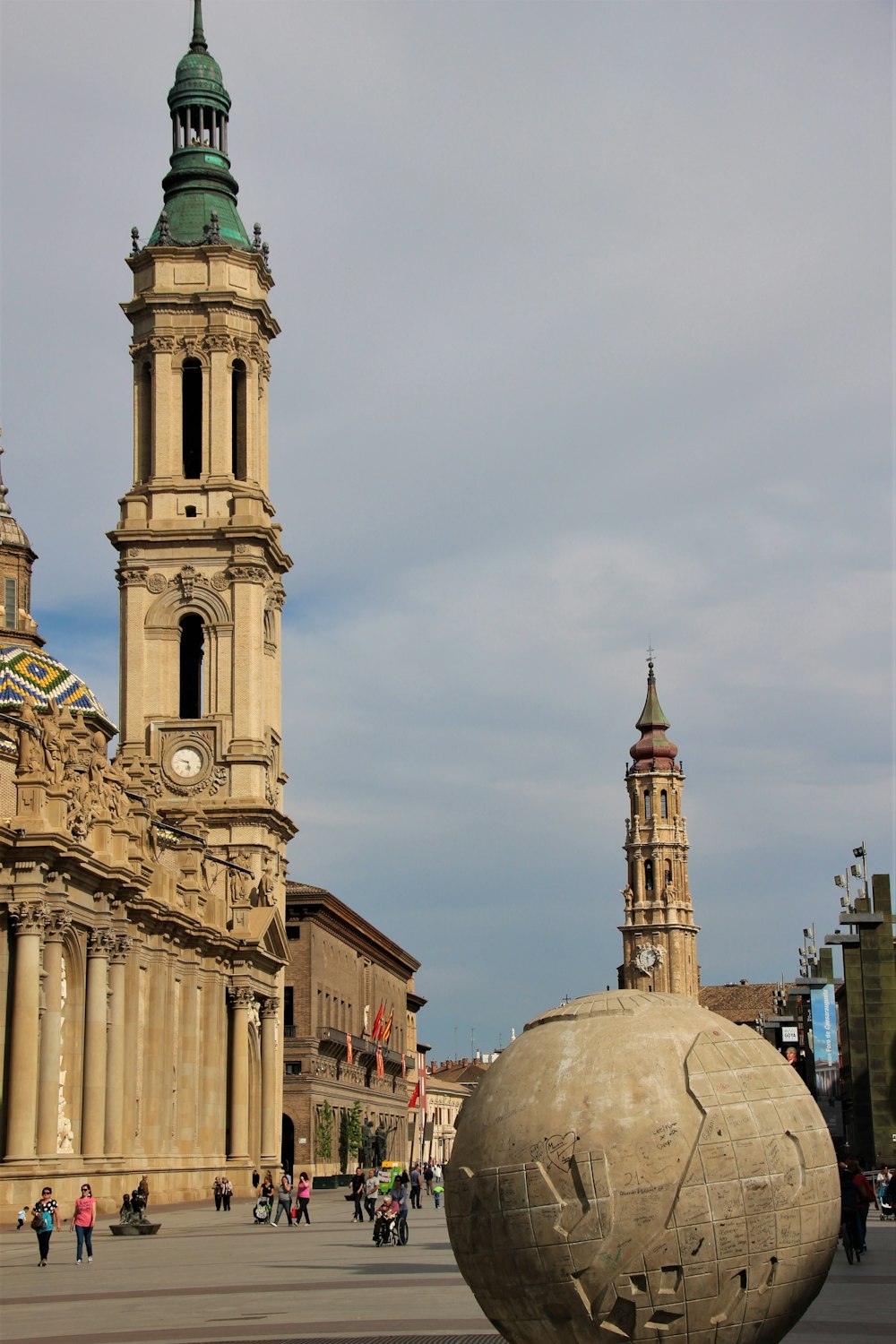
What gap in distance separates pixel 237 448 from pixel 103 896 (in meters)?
33.6

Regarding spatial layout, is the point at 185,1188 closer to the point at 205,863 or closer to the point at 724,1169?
the point at 205,863

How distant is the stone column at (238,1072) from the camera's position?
72625 mm

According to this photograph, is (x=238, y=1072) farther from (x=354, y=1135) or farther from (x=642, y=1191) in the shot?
(x=642, y=1191)

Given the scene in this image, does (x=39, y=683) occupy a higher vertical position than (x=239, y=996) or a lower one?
higher

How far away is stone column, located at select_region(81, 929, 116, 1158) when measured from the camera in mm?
51156

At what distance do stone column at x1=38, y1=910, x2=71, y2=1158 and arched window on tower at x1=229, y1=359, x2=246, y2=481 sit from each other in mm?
36119

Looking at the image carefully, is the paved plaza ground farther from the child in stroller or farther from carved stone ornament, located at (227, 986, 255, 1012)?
carved stone ornament, located at (227, 986, 255, 1012)

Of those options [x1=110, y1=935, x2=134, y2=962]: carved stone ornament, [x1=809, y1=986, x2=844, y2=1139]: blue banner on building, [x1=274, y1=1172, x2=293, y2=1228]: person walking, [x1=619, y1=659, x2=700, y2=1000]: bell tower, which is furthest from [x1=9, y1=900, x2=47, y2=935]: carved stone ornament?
[x1=619, y1=659, x2=700, y2=1000]: bell tower

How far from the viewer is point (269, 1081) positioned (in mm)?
78938

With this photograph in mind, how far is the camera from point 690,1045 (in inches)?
496

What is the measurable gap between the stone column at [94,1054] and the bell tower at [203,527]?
22.9 m

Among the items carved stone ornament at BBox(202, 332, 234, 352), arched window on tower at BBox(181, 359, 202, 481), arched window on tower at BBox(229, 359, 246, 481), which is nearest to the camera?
carved stone ornament at BBox(202, 332, 234, 352)

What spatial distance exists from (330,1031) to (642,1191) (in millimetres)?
92545

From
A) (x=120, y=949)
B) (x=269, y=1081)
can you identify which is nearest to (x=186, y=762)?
(x=269, y=1081)
